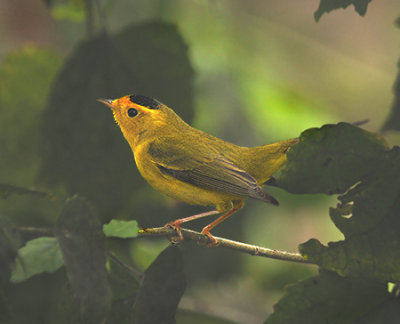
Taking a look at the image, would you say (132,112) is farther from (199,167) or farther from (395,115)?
(395,115)

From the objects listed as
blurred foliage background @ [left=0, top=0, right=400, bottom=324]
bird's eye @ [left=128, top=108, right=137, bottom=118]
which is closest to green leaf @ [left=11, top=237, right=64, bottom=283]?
blurred foliage background @ [left=0, top=0, right=400, bottom=324]

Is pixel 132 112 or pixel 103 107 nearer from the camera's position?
pixel 132 112

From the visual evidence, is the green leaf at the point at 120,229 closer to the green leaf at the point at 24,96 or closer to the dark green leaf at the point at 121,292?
the dark green leaf at the point at 121,292

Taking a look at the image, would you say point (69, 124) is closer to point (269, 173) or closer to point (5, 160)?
point (5, 160)

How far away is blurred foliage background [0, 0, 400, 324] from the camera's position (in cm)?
52

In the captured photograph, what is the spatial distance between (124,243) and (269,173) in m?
0.16

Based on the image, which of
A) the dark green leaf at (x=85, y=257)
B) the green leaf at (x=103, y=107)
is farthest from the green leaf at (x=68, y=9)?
the dark green leaf at (x=85, y=257)

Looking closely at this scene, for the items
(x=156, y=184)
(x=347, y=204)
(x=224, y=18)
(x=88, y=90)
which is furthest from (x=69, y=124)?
(x=224, y=18)

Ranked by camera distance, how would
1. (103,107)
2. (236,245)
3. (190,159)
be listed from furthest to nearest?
(103,107)
(190,159)
(236,245)

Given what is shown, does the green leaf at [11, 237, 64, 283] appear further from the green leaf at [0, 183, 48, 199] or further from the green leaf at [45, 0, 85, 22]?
the green leaf at [45, 0, 85, 22]

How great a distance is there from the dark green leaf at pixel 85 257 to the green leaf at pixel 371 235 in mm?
120

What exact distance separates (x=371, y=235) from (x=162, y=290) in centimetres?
13

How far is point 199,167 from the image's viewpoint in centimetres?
44

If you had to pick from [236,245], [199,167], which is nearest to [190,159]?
[199,167]
